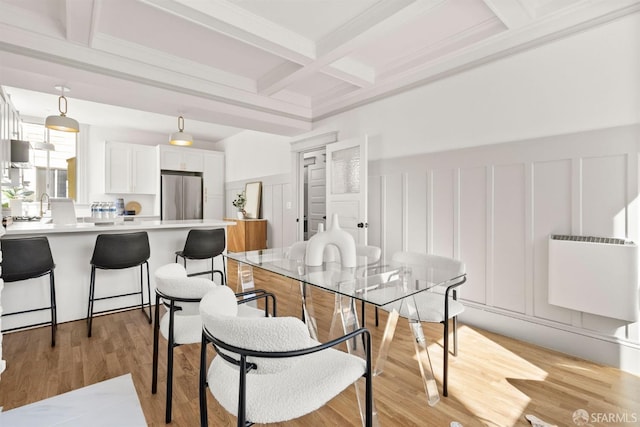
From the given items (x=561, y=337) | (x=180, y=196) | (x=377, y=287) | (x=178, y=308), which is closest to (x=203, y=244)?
(x=178, y=308)

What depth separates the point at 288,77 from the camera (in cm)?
336

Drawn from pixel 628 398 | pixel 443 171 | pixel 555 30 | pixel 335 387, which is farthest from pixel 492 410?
pixel 555 30

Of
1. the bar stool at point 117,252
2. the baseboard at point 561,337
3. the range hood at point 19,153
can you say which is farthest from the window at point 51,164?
the baseboard at point 561,337

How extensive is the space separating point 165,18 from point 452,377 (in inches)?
137

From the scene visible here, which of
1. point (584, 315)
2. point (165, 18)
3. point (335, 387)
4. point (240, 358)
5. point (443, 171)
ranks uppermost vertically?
point (165, 18)

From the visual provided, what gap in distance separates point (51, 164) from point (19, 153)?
224 cm

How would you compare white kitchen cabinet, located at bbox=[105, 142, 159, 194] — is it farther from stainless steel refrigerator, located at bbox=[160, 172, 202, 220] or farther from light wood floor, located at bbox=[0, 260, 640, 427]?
light wood floor, located at bbox=[0, 260, 640, 427]

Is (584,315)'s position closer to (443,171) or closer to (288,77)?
(443,171)

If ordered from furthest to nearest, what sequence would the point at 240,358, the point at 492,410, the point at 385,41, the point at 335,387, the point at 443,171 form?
the point at 443,171
the point at 385,41
the point at 492,410
the point at 335,387
the point at 240,358

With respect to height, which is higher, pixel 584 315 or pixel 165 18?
pixel 165 18

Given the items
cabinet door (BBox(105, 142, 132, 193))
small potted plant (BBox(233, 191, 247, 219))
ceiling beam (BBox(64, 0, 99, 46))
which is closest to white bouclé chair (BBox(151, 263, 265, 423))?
ceiling beam (BBox(64, 0, 99, 46))

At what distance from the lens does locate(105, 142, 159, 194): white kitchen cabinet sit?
657 centimetres

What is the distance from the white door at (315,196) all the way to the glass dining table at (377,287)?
12.2 feet

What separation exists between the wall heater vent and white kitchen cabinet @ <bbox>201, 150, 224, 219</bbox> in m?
7.07
